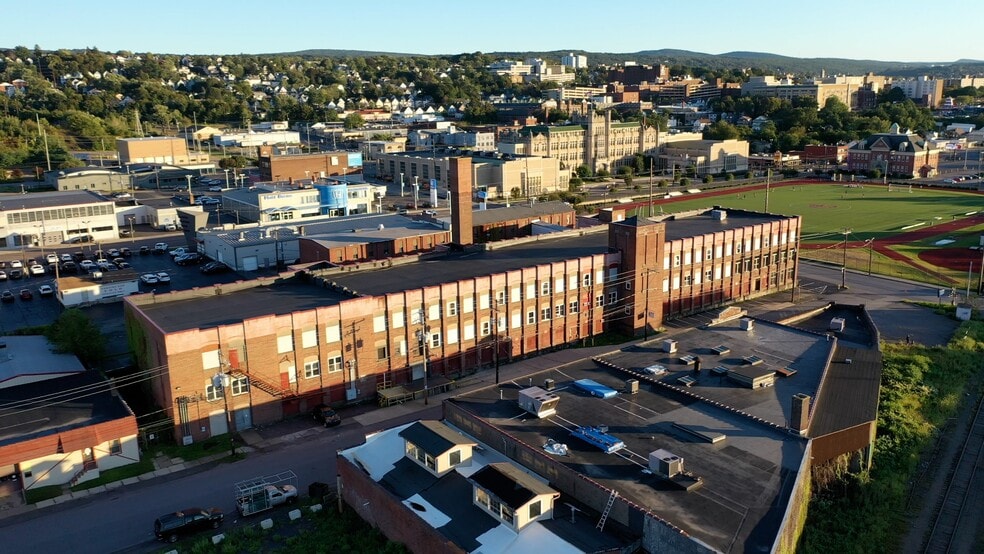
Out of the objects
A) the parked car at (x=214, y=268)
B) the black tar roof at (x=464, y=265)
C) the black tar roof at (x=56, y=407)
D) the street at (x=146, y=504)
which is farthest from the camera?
the parked car at (x=214, y=268)

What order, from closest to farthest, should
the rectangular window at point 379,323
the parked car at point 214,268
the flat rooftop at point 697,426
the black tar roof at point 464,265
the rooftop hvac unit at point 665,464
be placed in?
the flat rooftop at point 697,426 → the rooftop hvac unit at point 665,464 → the rectangular window at point 379,323 → the black tar roof at point 464,265 → the parked car at point 214,268

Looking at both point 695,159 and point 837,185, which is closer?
point 837,185

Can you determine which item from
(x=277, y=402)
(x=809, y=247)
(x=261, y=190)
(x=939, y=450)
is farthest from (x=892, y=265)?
(x=261, y=190)

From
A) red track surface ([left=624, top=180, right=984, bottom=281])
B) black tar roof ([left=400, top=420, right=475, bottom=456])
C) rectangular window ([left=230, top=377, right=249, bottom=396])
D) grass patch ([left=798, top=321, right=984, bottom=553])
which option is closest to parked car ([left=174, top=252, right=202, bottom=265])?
rectangular window ([left=230, top=377, right=249, bottom=396])

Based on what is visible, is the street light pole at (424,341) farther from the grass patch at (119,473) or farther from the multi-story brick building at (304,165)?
the multi-story brick building at (304,165)

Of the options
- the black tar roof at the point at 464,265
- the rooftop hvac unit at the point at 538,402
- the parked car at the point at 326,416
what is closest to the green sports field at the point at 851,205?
the black tar roof at the point at 464,265

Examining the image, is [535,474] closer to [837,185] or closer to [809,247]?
[809,247]

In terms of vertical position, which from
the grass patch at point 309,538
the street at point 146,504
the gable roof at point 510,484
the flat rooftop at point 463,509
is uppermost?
the gable roof at point 510,484
